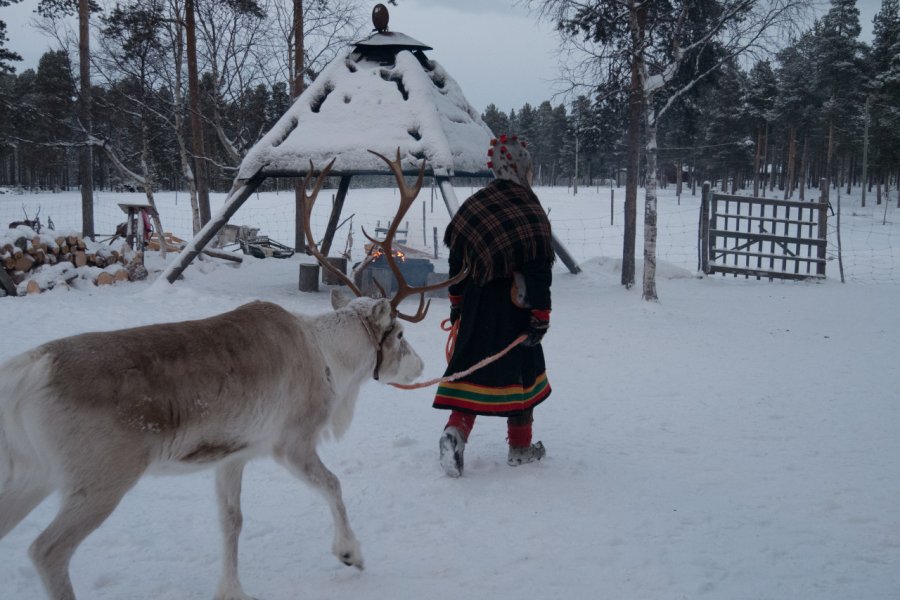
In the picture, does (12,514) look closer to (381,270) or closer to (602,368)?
(602,368)

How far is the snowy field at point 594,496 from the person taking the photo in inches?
124

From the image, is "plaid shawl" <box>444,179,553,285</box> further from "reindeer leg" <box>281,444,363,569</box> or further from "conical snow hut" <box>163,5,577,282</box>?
"conical snow hut" <box>163,5,577,282</box>

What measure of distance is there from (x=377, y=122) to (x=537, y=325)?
7646 mm

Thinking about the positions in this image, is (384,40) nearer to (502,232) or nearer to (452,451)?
(502,232)

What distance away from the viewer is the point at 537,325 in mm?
4309

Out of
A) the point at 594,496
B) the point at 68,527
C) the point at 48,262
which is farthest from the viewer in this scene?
the point at 48,262

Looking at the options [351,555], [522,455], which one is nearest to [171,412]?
[351,555]

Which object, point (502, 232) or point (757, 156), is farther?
point (757, 156)

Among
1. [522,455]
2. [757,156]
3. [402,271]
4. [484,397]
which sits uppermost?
[757,156]

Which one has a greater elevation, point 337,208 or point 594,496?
point 337,208

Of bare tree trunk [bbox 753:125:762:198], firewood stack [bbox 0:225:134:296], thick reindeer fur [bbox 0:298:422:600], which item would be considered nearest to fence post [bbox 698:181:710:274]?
firewood stack [bbox 0:225:134:296]

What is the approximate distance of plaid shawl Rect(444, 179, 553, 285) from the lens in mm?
4254

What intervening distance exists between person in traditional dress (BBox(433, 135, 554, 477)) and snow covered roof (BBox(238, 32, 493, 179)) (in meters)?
5.96

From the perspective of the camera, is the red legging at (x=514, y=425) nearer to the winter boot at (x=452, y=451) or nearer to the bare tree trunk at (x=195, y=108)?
the winter boot at (x=452, y=451)
